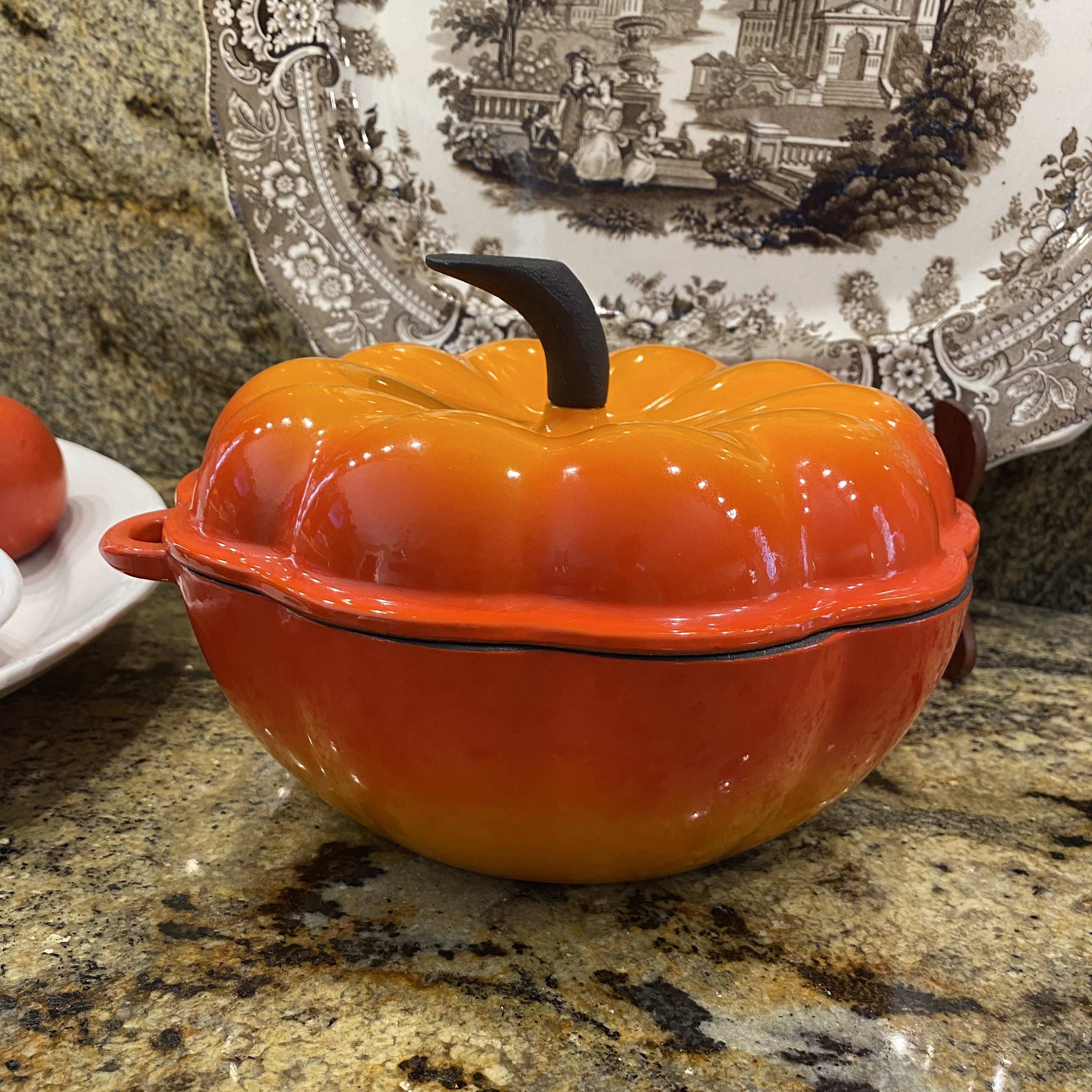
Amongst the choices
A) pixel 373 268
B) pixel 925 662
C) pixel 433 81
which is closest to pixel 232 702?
pixel 925 662

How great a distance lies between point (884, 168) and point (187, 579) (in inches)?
26.6

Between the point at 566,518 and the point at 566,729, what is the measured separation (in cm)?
9

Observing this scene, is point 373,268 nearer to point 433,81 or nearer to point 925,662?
point 433,81

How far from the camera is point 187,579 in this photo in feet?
1.49

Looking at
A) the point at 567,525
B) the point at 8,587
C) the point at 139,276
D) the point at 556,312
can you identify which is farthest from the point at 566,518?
the point at 139,276

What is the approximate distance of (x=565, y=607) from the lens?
1.24ft

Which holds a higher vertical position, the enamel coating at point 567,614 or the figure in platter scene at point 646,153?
the figure in platter scene at point 646,153

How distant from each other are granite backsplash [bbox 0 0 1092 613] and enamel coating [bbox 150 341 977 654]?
0.50 metres

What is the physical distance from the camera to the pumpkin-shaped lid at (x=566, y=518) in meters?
0.38

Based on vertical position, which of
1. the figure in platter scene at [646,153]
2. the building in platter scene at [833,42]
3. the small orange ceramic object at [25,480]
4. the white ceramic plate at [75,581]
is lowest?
the white ceramic plate at [75,581]

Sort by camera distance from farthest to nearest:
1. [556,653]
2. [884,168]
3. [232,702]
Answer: [884,168] → [232,702] → [556,653]

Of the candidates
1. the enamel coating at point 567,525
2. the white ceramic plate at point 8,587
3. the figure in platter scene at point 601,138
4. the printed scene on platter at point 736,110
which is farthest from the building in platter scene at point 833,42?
the white ceramic plate at point 8,587

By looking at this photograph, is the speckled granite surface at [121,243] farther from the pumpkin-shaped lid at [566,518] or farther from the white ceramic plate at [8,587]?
the pumpkin-shaped lid at [566,518]

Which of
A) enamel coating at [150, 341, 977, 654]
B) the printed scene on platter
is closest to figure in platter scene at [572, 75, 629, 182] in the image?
the printed scene on platter
